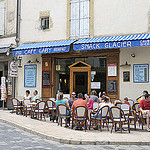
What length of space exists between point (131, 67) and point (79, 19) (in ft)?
12.7

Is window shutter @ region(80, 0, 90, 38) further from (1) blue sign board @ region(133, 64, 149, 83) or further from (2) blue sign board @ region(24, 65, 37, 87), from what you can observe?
(2) blue sign board @ region(24, 65, 37, 87)

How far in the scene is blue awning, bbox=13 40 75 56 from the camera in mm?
13051

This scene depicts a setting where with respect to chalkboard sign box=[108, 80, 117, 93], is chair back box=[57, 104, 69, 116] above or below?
below

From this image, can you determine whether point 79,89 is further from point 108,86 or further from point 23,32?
point 23,32

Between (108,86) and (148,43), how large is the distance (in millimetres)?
3040

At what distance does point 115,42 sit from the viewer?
1166 cm

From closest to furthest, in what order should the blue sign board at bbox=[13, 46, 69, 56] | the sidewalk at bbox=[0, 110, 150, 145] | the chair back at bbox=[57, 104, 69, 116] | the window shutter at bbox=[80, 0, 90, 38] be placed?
the sidewalk at bbox=[0, 110, 150, 145] < the chair back at bbox=[57, 104, 69, 116] < the blue sign board at bbox=[13, 46, 69, 56] < the window shutter at bbox=[80, 0, 90, 38]

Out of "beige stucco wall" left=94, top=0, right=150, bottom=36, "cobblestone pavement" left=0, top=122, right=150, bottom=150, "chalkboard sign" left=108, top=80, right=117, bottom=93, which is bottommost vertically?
"cobblestone pavement" left=0, top=122, right=150, bottom=150

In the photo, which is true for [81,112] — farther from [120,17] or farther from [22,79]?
[22,79]

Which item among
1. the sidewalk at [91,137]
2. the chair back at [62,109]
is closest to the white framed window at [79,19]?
the chair back at [62,109]

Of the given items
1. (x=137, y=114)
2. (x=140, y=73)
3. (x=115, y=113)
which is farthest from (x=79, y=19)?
(x=115, y=113)

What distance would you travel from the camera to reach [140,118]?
31.6 ft

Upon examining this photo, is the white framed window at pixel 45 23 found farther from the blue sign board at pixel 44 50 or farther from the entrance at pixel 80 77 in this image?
the entrance at pixel 80 77

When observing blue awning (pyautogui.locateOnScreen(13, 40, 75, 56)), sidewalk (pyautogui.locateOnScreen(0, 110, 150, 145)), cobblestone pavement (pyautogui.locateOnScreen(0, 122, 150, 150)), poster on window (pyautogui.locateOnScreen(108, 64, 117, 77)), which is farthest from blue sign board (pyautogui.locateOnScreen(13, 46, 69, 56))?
cobblestone pavement (pyautogui.locateOnScreen(0, 122, 150, 150))
